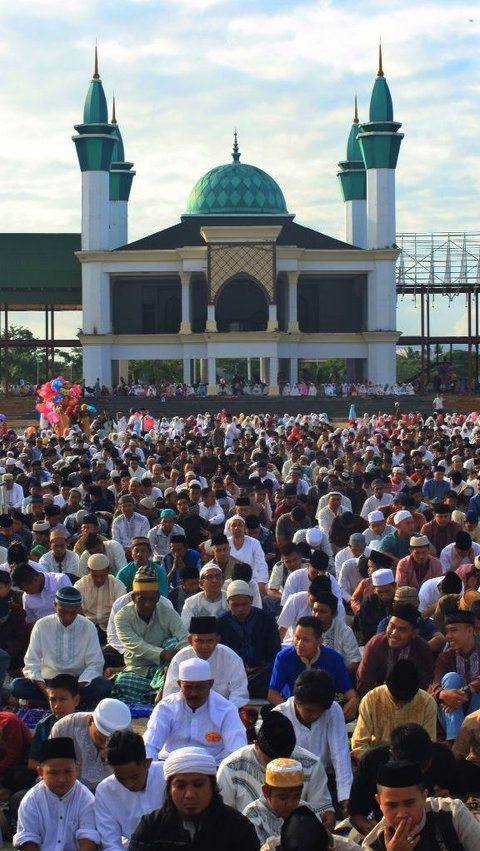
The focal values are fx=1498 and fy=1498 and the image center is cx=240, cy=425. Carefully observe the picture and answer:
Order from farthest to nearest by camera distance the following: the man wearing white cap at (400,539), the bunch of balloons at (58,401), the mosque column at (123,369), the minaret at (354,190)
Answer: the minaret at (354,190), the mosque column at (123,369), the bunch of balloons at (58,401), the man wearing white cap at (400,539)

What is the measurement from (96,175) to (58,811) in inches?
2001

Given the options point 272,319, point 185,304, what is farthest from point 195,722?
point 185,304

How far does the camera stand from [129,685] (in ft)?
31.7

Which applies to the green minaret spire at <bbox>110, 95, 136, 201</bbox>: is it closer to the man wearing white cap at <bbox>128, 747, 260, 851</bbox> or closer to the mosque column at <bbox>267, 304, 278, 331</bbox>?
the mosque column at <bbox>267, 304, 278, 331</bbox>

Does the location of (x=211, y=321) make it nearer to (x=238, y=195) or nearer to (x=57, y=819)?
(x=238, y=195)

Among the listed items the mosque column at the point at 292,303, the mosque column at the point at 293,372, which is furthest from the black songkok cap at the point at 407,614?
the mosque column at the point at 292,303

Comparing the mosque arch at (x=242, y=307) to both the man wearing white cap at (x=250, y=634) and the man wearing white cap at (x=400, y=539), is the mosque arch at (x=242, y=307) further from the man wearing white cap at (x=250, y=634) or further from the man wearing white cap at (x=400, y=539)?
the man wearing white cap at (x=250, y=634)

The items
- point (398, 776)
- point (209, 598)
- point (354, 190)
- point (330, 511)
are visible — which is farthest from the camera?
point (354, 190)

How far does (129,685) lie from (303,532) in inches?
128

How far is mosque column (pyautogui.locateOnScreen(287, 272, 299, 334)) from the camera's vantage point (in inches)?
2154

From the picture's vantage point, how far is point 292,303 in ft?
181

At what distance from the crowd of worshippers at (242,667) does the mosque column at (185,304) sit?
3744 cm

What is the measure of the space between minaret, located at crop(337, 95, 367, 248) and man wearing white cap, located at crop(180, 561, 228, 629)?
53253 mm

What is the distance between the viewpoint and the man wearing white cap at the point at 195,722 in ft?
23.6
